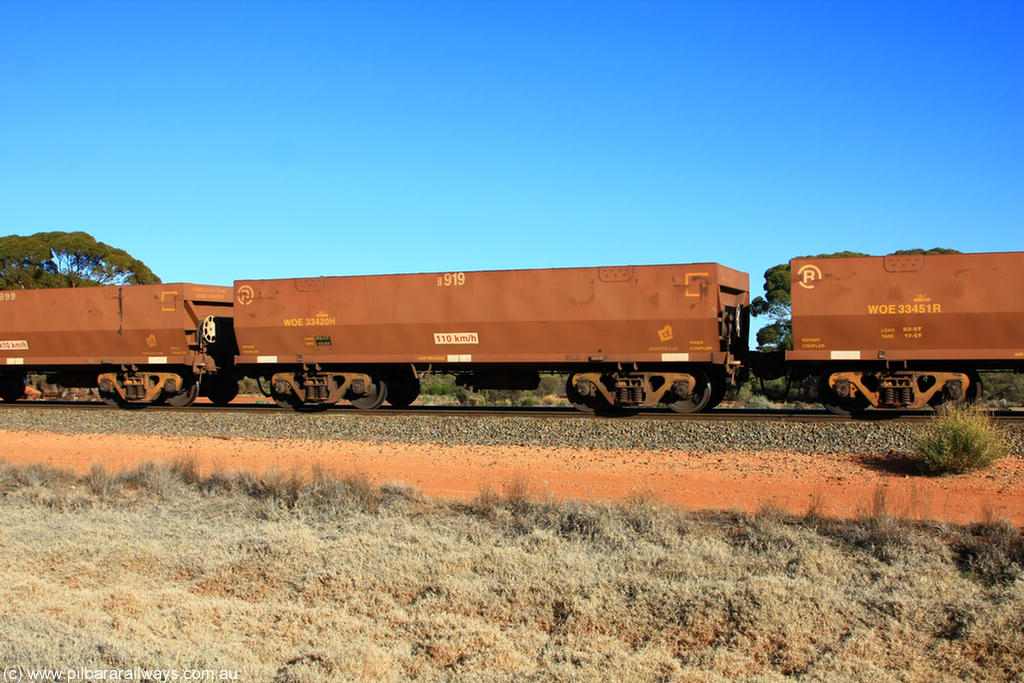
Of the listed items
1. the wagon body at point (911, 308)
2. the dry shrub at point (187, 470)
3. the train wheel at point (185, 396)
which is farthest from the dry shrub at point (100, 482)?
the wagon body at point (911, 308)

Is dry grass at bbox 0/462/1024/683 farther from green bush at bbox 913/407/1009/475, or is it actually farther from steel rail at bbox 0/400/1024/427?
steel rail at bbox 0/400/1024/427

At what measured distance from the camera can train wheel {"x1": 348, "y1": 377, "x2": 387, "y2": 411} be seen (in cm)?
1953

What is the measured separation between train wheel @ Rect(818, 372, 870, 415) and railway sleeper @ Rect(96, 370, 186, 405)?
50.7ft

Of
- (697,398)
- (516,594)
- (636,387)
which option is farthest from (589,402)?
(516,594)

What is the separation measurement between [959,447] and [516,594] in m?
7.89

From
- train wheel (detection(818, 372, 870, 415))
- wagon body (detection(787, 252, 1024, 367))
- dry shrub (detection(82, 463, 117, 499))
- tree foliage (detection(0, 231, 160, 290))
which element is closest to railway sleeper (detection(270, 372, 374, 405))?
dry shrub (detection(82, 463, 117, 499))

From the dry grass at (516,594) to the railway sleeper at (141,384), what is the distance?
41.3ft

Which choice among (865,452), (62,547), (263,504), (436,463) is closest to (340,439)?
(436,463)

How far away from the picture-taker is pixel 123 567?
7484 millimetres

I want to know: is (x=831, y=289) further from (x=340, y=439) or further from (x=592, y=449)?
(x=340, y=439)

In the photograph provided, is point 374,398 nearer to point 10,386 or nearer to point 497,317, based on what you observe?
point 497,317

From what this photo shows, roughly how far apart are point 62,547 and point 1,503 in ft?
10.0

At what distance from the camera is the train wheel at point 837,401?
16500mm

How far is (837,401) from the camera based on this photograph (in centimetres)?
1669
